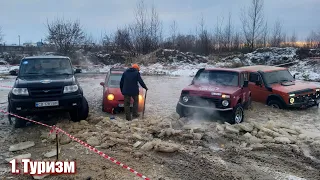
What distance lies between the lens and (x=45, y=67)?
8.56m

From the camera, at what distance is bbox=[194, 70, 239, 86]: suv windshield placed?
360 inches

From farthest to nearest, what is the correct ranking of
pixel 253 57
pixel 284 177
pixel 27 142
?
pixel 253 57 < pixel 27 142 < pixel 284 177

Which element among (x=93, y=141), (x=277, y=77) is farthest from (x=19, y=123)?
(x=277, y=77)

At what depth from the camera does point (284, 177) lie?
16.5ft

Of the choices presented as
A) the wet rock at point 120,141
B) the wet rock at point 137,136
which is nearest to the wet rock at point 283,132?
the wet rock at point 137,136

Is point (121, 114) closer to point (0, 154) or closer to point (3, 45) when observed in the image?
point (0, 154)

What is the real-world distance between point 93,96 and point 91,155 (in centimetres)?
824

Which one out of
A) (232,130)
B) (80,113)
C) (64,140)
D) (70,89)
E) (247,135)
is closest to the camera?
(64,140)

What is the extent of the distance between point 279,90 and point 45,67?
321 inches

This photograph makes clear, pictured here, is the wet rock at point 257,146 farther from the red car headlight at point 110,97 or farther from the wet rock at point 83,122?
the red car headlight at point 110,97

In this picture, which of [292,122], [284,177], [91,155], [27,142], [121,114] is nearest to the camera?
[284,177]

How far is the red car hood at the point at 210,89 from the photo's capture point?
8339 mm

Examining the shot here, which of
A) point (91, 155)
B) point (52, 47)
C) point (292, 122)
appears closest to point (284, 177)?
point (91, 155)

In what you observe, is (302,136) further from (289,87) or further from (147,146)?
(289,87)
